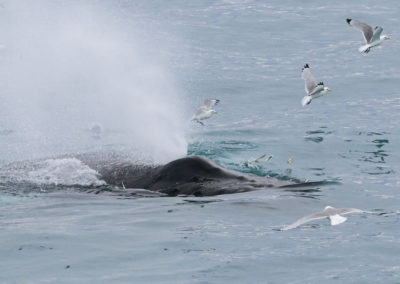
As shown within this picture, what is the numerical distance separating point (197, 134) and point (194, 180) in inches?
263

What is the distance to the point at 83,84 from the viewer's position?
89.5ft

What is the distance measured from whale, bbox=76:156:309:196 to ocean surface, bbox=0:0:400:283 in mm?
361

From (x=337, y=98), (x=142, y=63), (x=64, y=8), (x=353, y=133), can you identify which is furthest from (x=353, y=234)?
(x=64, y=8)

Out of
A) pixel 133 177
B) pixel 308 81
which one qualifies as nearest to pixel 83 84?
pixel 308 81

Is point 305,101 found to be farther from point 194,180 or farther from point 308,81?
point 194,180

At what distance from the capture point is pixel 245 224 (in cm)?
1208

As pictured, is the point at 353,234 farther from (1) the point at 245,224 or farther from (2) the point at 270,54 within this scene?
(2) the point at 270,54

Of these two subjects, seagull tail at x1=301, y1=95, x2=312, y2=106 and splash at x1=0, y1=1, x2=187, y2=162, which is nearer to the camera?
seagull tail at x1=301, y1=95, x2=312, y2=106

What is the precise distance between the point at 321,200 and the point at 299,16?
72.7 feet

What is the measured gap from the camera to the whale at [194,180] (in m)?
13.7

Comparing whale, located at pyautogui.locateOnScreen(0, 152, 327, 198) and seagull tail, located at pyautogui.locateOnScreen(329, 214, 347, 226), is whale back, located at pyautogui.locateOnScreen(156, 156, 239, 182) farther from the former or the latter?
seagull tail, located at pyautogui.locateOnScreen(329, 214, 347, 226)

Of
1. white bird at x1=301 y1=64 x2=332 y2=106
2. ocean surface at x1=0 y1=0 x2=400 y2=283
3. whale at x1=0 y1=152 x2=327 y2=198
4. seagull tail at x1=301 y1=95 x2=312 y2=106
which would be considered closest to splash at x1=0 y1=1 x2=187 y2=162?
ocean surface at x1=0 y1=0 x2=400 y2=283

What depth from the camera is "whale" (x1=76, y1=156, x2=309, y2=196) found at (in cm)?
1371

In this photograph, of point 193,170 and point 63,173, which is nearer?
A: point 193,170
